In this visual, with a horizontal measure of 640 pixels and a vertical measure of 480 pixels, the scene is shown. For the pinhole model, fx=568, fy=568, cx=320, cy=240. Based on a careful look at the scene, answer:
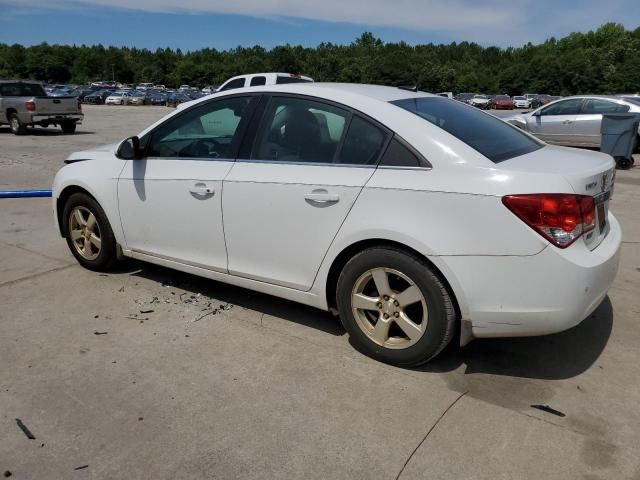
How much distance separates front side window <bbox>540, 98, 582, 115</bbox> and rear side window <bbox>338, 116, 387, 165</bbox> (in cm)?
1308

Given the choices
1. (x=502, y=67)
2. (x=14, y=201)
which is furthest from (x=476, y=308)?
(x=502, y=67)

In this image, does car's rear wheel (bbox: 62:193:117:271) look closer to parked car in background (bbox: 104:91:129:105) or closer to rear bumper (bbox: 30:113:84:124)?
rear bumper (bbox: 30:113:84:124)

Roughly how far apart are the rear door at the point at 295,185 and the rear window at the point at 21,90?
18008 millimetres

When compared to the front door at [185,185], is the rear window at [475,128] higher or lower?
higher

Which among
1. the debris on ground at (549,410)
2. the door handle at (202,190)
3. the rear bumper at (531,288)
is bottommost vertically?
the debris on ground at (549,410)

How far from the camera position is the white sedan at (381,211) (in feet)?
9.46

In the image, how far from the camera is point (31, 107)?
1809cm

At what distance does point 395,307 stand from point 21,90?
19396 mm

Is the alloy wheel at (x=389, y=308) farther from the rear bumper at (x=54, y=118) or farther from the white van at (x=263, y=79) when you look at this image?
the rear bumper at (x=54, y=118)

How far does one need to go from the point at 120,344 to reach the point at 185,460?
4.43ft

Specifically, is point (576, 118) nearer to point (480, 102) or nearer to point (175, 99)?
point (175, 99)

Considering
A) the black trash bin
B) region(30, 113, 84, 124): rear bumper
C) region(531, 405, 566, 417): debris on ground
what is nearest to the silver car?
the black trash bin

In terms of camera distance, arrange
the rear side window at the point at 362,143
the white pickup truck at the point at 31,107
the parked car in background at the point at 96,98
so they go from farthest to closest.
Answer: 1. the parked car in background at the point at 96,98
2. the white pickup truck at the point at 31,107
3. the rear side window at the point at 362,143

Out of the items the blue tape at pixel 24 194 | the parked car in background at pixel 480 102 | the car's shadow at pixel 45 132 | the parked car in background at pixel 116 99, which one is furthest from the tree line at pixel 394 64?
the blue tape at pixel 24 194
